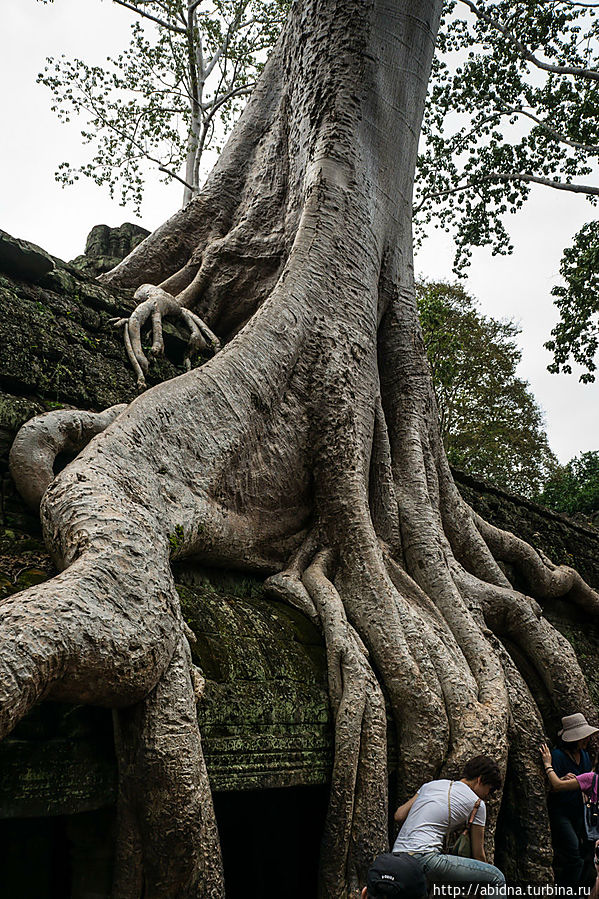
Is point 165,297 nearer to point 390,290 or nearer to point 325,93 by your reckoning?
point 390,290

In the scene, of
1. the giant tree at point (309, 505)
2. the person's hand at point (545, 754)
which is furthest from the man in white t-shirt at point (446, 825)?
the person's hand at point (545, 754)

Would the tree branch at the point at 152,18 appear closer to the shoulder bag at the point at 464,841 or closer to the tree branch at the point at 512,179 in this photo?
the tree branch at the point at 512,179

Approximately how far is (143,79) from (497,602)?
11360 mm

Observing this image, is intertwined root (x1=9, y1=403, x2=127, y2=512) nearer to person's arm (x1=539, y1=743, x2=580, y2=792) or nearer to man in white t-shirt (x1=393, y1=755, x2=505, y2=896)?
man in white t-shirt (x1=393, y1=755, x2=505, y2=896)

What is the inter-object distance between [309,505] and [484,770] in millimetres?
1462

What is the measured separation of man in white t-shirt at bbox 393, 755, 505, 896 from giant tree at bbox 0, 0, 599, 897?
0.14 meters

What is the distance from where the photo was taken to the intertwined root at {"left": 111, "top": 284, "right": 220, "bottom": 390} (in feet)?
12.6

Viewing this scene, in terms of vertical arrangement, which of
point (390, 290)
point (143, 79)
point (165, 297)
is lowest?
point (165, 297)

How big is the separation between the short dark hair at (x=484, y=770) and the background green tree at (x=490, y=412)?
43.6ft

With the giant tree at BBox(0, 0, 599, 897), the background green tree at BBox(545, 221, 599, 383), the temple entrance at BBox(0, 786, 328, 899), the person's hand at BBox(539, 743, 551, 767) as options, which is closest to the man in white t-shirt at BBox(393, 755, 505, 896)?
the giant tree at BBox(0, 0, 599, 897)

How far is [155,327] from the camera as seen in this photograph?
4078mm

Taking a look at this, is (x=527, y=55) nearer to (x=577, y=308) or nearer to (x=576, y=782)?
(x=577, y=308)

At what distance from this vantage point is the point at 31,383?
320 centimetres

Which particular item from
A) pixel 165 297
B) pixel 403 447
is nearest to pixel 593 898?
pixel 403 447
